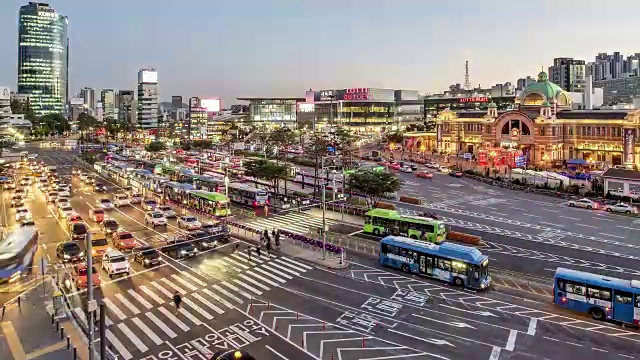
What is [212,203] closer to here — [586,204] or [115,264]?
[115,264]

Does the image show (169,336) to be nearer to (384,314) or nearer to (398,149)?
(384,314)

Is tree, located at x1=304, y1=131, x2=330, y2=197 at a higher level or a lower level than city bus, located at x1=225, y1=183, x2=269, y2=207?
higher

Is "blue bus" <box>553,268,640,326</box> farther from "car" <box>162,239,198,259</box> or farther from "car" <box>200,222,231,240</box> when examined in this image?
"car" <box>200,222,231,240</box>

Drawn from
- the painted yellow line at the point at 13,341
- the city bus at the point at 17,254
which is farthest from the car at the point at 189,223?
the painted yellow line at the point at 13,341

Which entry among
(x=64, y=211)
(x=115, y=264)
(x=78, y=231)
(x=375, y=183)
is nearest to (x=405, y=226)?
(x=375, y=183)

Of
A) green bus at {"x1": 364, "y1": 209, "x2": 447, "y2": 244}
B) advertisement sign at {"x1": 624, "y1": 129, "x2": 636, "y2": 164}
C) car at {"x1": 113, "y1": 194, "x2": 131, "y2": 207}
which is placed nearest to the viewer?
green bus at {"x1": 364, "y1": 209, "x2": 447, "y2": 244}

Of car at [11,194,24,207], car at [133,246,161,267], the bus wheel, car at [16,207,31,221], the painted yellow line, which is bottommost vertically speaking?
the painted yellow line

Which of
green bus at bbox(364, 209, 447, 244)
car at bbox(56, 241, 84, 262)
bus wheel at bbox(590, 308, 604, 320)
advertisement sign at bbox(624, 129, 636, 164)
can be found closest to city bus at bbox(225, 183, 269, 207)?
green bus at bbox(364, 209, 447, 244)

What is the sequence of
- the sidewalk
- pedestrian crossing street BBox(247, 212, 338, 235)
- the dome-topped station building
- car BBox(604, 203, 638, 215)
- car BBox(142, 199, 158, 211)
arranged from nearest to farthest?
the sidewalk < pedestrian crossing street BBox(247, 212, 338, 235) < car BBox(604, 203, 638, 215) < car BBox(142, 199, 158, 211) < the dome-topped station building
